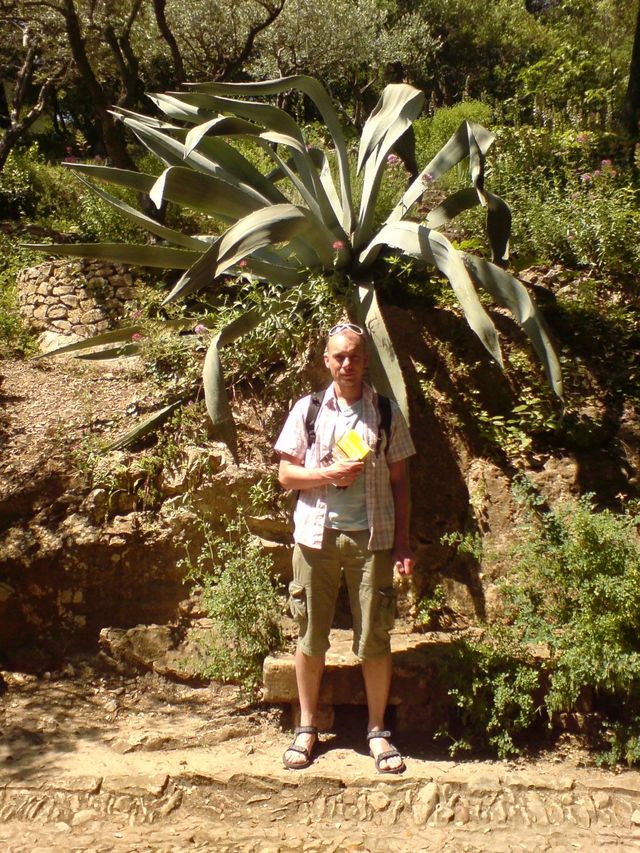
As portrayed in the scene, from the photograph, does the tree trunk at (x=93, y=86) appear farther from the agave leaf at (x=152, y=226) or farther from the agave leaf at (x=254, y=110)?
the agave leaf at (x=254, y=110)

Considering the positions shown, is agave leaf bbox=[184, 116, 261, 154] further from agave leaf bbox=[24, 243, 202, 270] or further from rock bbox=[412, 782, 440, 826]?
rock bbox=[412, 782, 440, 826]

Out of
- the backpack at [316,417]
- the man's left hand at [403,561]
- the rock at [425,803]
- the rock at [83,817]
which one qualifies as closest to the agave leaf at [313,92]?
the backpack at [316,417]

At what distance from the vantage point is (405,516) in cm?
366

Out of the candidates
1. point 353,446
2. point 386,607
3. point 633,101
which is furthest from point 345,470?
point 633,101

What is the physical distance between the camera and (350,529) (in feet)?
11.7

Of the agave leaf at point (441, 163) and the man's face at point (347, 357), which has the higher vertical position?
the agave leaf at point (441, 163)

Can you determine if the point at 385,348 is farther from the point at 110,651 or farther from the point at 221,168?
the point at 110,651

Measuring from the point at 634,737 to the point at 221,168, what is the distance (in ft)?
11.7

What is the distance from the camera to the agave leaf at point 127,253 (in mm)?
4684

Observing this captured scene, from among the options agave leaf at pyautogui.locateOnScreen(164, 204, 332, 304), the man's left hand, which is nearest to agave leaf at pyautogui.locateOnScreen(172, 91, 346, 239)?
agave leaf at pyautogui.locateOnScreen(164, 204, 332, 304)

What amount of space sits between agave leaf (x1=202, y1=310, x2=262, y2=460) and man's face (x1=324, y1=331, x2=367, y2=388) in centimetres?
74

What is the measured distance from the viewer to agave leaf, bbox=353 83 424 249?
4.66m

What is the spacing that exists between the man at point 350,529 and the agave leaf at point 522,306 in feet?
2.46

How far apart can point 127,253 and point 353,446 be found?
2049 millimetres
